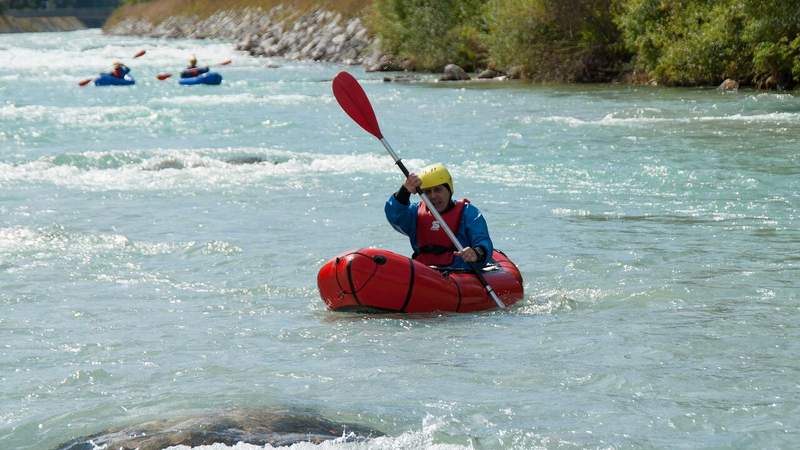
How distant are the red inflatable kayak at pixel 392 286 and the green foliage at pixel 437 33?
88.9ft

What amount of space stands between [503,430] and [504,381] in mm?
846

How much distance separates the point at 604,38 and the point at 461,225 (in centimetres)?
2337

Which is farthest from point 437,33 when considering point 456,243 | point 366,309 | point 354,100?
point 366,309

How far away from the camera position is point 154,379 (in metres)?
6.34

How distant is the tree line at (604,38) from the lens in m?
24.3

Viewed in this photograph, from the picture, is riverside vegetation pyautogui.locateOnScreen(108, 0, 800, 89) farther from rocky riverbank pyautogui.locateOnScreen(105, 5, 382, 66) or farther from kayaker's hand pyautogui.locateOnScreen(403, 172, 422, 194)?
kayaker's hand pyautogui.locateOnScreen(403, 172, 422, 194)

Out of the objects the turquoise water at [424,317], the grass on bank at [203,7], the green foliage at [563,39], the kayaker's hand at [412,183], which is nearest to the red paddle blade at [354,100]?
the turquoise water at [424,317]

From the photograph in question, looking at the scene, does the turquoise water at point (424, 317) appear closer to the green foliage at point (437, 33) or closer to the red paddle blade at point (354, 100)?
the red paddle blade at point (354, 100)

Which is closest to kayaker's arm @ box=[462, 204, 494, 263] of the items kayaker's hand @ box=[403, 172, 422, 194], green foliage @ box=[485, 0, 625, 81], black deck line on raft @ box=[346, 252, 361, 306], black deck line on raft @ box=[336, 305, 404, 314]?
kayaker's hand @ box=[403, 172, 422, 194]

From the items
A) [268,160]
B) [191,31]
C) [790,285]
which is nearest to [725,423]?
[790,285]

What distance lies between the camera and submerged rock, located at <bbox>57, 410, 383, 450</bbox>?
4.80m

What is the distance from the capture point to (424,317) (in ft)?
25.2

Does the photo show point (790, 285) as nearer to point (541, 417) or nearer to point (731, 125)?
point (541, 417)

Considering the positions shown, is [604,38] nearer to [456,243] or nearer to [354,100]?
[354,100]
